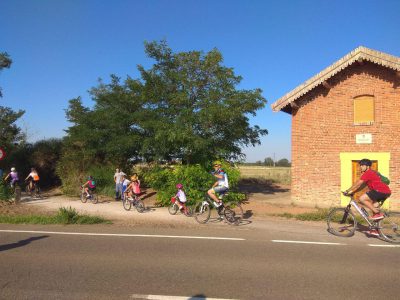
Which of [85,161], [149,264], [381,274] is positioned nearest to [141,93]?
[85,161]

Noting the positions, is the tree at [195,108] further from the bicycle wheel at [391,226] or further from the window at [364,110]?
the bicycle wheel at [391,226]

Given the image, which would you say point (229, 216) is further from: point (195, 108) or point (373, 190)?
point (195, 108)

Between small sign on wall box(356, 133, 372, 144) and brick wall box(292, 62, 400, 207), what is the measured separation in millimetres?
125

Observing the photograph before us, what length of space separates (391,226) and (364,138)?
21.4 ft

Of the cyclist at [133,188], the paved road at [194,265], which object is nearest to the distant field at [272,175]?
the cyclist at [133,188]

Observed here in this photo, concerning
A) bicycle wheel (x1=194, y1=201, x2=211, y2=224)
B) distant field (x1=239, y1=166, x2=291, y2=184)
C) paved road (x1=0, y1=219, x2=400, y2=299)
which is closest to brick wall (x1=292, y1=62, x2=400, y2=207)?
distant field (x1=239, y1=166, x2=291, y2=184)

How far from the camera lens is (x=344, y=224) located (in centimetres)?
960

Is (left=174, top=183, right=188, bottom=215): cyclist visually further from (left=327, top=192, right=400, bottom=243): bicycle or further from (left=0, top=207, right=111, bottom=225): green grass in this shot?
(left=327, top=192, right=400, bottom=243): bicycle

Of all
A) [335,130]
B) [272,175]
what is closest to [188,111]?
[335,130]

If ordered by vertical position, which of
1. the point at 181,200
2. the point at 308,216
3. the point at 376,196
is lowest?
the point at 308,216

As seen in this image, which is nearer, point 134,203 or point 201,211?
point 201,211

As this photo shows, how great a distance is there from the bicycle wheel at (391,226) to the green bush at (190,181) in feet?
23.4

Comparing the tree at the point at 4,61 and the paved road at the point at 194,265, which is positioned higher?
the tree at the point at 4,61

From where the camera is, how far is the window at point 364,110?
14422 mm
